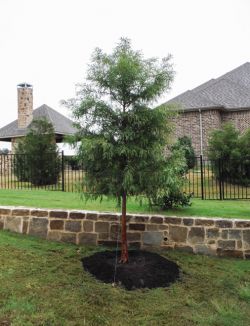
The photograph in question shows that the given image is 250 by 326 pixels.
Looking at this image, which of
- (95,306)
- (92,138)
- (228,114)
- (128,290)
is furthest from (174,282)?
(228,114)

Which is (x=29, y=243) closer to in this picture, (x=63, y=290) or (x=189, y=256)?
(x=63, y=290)

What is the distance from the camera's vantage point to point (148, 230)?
632cm

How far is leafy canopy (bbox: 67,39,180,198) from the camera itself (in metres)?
5.09

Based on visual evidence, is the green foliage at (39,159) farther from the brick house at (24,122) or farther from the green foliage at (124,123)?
the green foliage at (124,123)

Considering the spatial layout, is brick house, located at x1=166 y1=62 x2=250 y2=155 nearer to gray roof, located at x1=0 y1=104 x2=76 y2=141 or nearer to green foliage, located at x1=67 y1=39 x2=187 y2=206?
gray roof, located at x1=0 y1=104 x2=76 y2=141

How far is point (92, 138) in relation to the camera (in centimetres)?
516

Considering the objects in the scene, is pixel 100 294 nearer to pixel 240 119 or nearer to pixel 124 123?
pixel 124 123

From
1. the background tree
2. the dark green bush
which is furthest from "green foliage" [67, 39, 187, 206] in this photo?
the dark green bush

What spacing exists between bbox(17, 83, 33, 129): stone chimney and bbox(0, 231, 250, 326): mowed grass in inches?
704

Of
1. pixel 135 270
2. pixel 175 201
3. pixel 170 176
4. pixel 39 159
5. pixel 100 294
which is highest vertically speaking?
pixel 39 159

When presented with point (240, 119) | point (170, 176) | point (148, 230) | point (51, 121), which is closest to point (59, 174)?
point (148, 230)

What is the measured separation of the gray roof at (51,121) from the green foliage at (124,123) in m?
17.0

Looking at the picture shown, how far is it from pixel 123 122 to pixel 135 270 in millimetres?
2265

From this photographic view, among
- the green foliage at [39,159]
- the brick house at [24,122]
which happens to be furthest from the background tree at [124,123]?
the brick house at [24,122]
